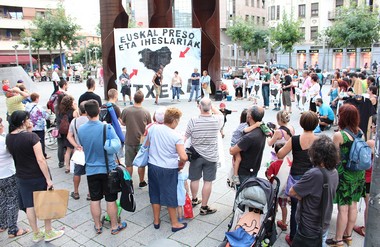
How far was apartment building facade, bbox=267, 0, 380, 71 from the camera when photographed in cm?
4291

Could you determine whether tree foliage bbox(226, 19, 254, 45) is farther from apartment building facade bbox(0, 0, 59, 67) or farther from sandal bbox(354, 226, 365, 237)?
sandal bbox(354, 226, 365, 237)

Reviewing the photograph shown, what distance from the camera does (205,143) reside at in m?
4.82

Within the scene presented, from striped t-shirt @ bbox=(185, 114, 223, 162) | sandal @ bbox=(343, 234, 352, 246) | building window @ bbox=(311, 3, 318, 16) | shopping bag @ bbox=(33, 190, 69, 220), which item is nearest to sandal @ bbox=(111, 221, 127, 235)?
shopping bag @ bbox=(33, 190, 69, 220)

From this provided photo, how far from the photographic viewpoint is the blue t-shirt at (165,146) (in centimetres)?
434

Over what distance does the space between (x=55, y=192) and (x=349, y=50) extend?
4531cm

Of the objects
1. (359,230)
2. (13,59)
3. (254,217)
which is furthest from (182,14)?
(254,217)

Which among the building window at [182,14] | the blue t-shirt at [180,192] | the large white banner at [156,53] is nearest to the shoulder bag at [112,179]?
the blue t-shirt at [180,192]

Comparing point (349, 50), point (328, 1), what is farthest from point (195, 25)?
point (328, 1)

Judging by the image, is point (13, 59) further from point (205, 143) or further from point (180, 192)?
point (180, 192)

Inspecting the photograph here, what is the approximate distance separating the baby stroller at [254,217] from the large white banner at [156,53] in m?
12.7

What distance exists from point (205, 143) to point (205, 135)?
0.39 ft

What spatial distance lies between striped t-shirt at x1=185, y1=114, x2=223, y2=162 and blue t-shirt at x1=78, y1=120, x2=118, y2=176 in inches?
45.2

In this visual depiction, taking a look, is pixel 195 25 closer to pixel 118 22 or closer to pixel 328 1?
pixel 118 22

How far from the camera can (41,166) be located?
410cm
